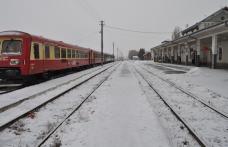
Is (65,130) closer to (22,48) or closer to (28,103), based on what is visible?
(28,103)

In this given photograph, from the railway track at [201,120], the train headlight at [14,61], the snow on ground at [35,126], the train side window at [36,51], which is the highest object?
the train side window at [36,51]

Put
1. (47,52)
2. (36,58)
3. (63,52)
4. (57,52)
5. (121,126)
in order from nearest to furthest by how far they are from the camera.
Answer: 1. (121,126)
2. (36,58)
3. (47,52)
4. (57,52)
5. (63,52)

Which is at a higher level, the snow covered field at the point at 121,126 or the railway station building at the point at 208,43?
the railway station building at the point at 208,43

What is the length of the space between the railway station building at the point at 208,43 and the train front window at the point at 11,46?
16.3 meters

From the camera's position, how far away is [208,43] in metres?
34.2

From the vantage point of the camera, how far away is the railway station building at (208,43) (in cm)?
2358

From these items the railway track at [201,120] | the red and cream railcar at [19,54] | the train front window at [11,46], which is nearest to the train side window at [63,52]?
the red and cream railcar at [19,54]

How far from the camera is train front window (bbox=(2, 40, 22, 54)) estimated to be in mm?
12423

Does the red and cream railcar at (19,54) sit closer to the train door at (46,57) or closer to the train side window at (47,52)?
the train door at (46,57)

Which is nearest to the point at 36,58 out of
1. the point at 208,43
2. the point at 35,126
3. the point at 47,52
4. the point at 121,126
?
the point at 47,52

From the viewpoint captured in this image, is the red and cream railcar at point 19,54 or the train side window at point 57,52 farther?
the train side window at point 57,52

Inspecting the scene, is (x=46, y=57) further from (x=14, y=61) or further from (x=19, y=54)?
(x=14, y=61)

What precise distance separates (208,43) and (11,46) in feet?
97.7

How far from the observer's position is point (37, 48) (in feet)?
44.8
